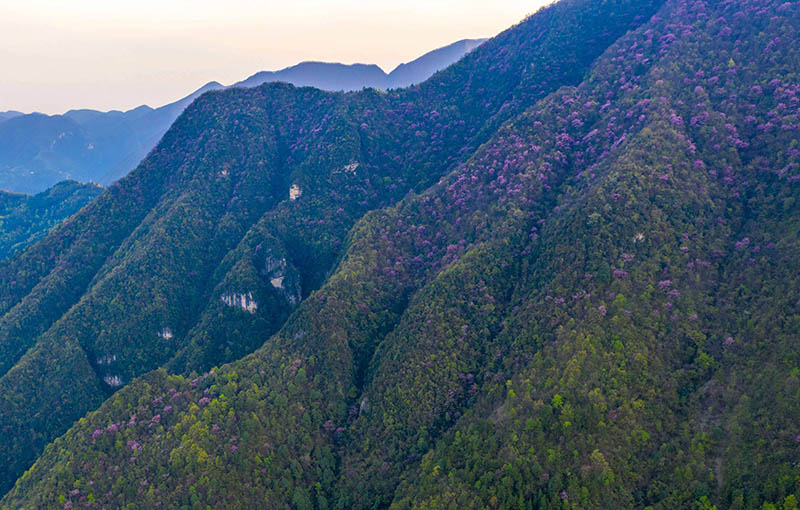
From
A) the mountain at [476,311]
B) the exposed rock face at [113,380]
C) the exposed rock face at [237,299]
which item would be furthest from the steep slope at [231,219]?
the mountain at [476,311]

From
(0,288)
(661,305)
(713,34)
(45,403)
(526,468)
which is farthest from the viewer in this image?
(0,288)

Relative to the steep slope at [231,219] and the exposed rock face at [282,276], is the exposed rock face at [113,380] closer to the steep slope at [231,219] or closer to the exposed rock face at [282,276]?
the steep slope at [231,219]

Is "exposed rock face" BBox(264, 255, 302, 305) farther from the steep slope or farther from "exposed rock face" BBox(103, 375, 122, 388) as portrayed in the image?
"exposed rock face" BBox(103, 375, 122, 388)

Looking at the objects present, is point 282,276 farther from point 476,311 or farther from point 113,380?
point 476,311

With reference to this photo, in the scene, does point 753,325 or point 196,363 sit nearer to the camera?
point 753,325

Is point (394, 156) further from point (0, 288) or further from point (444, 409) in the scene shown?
point (0, 288)

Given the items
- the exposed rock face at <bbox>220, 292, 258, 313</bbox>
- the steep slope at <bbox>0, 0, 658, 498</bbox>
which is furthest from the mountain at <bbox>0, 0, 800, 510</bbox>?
the steep slope at <bbox>0, 0, 658, 498</bbox>

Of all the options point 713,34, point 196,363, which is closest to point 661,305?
point 713,34

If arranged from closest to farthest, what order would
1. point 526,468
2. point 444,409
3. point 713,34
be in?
point 526,468 → point 444,409 → point 713,34
